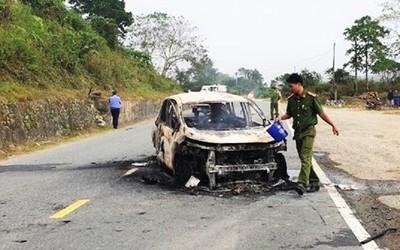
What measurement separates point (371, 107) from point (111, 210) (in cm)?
4031

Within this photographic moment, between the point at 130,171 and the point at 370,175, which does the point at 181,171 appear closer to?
the point at 130,171

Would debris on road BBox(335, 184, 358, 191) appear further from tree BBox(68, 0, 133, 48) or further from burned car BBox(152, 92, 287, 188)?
tree BBox(68, 0, 133, 48)

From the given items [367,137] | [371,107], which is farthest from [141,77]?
[367,137]

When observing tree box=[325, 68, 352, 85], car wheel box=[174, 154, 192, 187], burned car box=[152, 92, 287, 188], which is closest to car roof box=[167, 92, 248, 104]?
burned car box=[152, 92, 287, 188]

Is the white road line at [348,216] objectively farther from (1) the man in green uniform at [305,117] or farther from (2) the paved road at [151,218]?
(1) the man in green uniform at [305,117]

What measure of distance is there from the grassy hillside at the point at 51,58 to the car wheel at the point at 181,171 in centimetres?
1031

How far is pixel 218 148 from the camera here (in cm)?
820

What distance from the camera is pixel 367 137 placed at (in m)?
18.4

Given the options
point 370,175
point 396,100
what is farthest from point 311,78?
point 370,175

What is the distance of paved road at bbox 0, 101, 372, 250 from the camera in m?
5.52

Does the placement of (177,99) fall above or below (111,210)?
above

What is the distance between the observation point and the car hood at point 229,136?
8273 mm

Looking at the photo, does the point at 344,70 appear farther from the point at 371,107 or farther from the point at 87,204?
the point at 87,204

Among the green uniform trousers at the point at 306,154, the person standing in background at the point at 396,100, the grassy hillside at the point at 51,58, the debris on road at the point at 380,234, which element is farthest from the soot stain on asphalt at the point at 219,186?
the person standing in background at the point at 396,100
